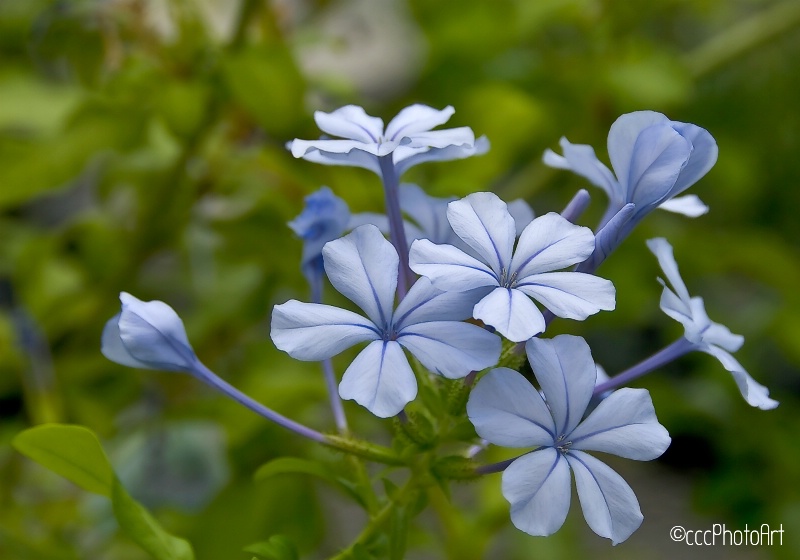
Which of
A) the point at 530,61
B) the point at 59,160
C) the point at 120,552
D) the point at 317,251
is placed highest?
the point at 530,61

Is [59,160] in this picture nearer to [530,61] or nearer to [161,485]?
[161,485]

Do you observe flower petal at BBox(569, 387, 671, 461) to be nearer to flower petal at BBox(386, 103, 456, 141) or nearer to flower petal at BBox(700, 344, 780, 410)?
flower petal at BBox(700, 344, 780, 410)

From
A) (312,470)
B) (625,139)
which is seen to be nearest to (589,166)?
(625,139)

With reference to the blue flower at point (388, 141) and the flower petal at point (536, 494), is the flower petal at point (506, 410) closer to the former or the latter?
the flower petal at point (536, 494)

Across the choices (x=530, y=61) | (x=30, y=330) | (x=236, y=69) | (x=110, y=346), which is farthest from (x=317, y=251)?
(x=530, y=61)

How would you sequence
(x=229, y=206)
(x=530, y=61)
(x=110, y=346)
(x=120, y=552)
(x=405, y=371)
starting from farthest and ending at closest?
(x=530, y=61), (x=229, y=206), (x=120, y=552), (x=110, y=346), (x=405, y=371)

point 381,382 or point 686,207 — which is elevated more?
point 686,207

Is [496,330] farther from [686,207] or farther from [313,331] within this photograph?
[686,207]
